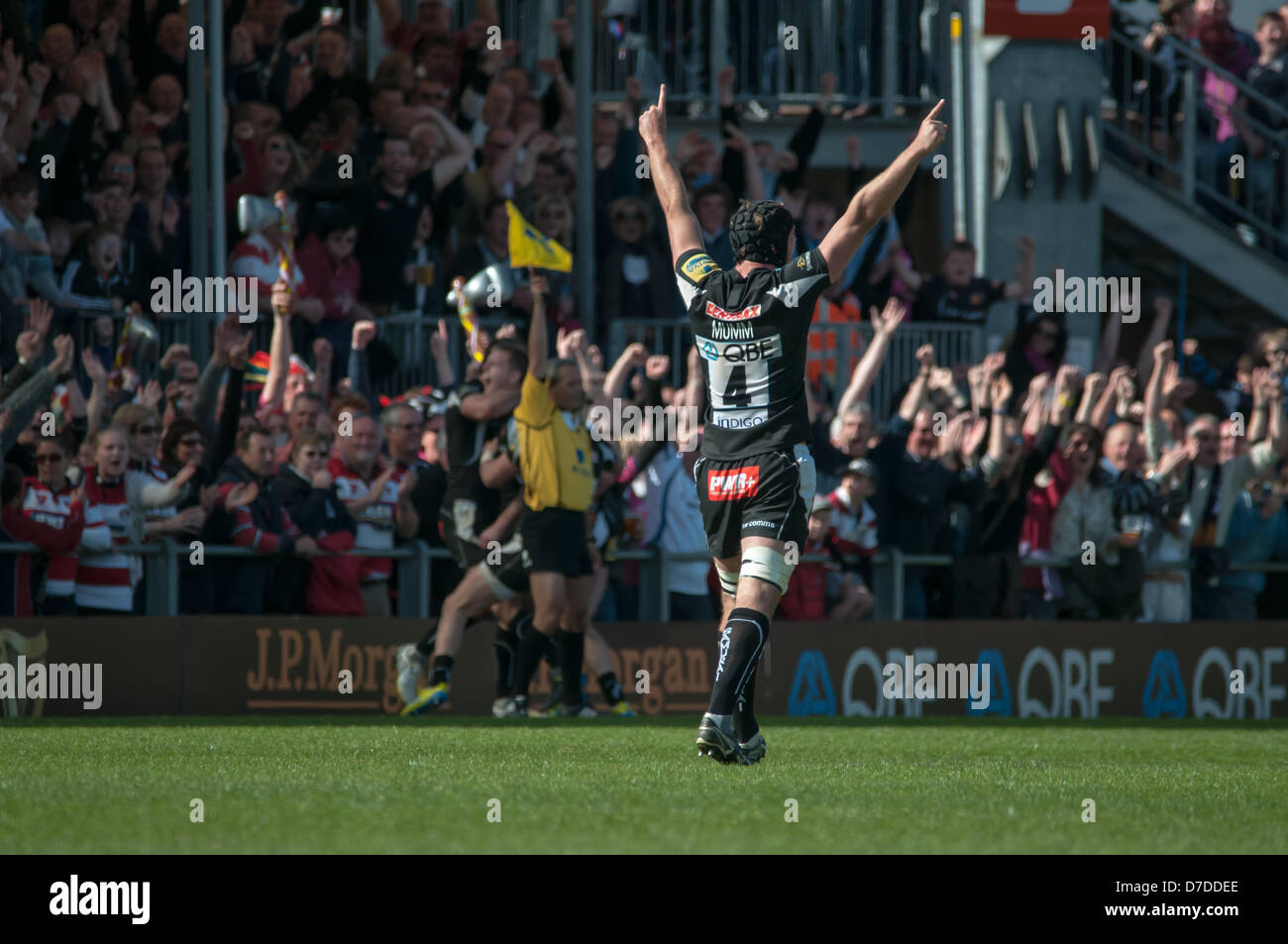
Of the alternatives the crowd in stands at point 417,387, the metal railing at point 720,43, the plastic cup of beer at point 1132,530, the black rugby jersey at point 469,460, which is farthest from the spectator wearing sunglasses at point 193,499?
the metal railing at point 720,43

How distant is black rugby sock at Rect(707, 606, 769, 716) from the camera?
830 cm

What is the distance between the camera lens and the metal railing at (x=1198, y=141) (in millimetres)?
21672

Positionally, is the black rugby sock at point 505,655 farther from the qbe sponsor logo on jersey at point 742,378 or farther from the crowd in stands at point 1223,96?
the crowd in stands at point 1223,96

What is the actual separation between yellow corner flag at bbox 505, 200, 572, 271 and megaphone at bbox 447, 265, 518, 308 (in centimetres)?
258

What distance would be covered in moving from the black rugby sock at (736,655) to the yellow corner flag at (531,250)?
5.38m

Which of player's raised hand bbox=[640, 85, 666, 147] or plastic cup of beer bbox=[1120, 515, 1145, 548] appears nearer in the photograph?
player's raised hand bbox=[640, 85, 666, 147]

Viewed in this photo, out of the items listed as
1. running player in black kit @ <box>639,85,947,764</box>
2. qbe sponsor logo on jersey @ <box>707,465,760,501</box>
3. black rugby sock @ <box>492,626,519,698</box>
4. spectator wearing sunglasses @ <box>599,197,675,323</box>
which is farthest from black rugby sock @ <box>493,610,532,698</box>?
qbe sponsor logo on jersey @ <box>707,465,760,501</box>

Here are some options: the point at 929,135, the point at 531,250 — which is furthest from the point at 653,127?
the point at 531,250

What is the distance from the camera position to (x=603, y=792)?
7.34m

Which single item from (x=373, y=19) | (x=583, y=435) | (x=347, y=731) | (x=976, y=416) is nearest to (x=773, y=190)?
(x=976, y=416)

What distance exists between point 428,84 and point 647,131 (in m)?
8.65

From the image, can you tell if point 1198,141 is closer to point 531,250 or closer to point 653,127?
point 531,250

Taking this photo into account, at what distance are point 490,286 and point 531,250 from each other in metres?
2.81

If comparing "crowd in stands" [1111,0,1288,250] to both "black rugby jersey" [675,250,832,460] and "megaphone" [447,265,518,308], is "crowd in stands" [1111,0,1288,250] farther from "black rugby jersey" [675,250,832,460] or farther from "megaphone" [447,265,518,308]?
"black rugby jersey" [675,250,832,460]
